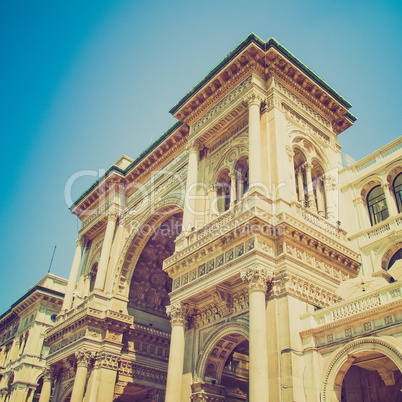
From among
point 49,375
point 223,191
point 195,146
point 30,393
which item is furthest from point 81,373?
point 30,393

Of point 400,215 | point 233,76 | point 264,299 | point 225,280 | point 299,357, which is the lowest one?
point 299,357

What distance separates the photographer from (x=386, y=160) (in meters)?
20.2

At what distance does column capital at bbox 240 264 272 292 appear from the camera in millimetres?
15328

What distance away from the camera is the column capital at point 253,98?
65.9ft

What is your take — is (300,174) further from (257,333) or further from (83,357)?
(83,357)

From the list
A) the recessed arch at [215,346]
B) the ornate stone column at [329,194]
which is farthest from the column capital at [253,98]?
the recessed arch at [215,346]

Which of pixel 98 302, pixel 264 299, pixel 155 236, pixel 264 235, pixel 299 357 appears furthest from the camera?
pixel 155 236

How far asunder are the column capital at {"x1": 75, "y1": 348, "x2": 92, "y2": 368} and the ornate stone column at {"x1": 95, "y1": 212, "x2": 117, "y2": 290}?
162 inches

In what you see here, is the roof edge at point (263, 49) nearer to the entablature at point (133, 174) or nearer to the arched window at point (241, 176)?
the entablature at point (133, 174)

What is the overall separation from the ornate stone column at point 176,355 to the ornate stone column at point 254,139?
592 cm

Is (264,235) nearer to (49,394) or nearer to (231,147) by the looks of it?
(231,147)

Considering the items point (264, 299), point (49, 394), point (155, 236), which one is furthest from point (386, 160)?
point (49, 394)

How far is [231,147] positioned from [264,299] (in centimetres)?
865

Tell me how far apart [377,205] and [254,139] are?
652cm
